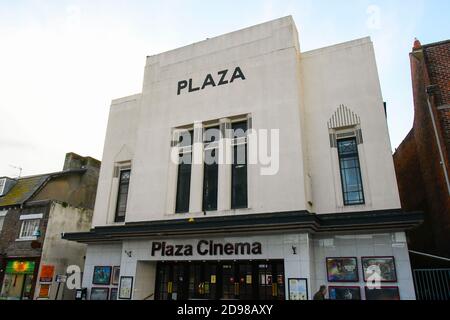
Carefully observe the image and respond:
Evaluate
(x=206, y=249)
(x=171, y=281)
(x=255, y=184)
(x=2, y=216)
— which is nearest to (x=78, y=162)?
(x=2, y=216)

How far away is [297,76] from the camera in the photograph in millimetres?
14539

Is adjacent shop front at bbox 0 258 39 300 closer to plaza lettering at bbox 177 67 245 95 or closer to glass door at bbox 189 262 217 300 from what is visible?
glass door at bbox 189 262 217 300

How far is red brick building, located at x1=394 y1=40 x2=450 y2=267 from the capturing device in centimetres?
1327

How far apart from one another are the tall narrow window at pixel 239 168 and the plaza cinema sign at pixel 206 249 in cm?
172

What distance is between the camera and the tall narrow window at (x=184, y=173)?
15.4 meters

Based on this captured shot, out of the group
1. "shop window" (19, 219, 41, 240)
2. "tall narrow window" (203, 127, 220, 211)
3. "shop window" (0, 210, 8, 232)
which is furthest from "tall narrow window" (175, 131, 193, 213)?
"shop window" (0, 210, 8, 232)

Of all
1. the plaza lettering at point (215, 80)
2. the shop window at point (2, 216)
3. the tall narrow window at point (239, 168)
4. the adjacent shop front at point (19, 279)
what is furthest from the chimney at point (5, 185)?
the tall narrow window at point (239, 168)

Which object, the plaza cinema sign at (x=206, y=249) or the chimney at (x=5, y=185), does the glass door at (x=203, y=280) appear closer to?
the plaza cinema sign at (x=206, y=249)

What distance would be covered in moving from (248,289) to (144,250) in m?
4.95

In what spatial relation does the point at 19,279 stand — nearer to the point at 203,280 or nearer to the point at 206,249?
the point at 203,280

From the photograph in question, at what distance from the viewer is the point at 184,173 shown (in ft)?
51.9

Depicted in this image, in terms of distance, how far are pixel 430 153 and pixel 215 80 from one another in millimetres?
10957
